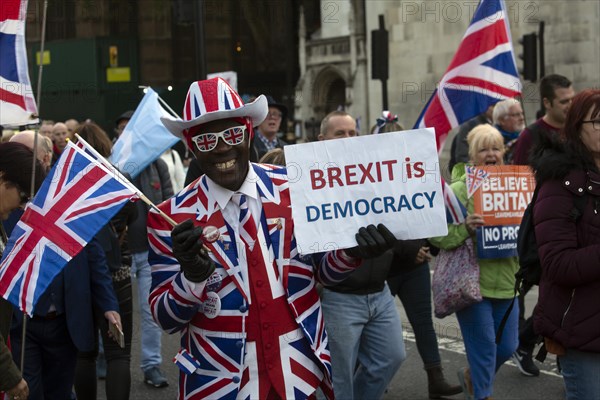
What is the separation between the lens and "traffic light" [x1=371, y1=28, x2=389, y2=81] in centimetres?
1697

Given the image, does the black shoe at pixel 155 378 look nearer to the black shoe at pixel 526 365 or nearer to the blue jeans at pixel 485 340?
the blue jeans at pixel 485 340

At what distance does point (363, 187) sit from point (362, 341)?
2.44 metres

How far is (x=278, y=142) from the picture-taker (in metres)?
8.71

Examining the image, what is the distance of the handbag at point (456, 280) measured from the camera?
21.3 feet

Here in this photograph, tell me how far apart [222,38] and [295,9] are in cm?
269

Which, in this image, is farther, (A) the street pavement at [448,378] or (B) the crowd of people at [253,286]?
(A) the street pavement at [448,378]

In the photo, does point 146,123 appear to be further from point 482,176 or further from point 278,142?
point 482,176

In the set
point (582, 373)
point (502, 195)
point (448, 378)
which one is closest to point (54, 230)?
point (582, 373)

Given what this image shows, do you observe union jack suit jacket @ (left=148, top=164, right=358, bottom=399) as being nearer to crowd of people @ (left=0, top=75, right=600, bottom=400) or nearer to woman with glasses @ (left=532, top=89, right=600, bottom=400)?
crowd of people @ (left=0, top=75, right=600, bottom=400)

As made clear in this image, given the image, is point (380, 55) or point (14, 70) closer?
point (14, 70)

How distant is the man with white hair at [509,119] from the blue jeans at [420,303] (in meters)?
1.99

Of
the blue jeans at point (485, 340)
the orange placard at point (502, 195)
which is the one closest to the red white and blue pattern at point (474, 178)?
the orange placard at point (502, 195)

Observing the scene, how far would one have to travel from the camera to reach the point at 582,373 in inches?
177

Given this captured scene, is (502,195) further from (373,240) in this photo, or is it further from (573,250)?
(373,240)
